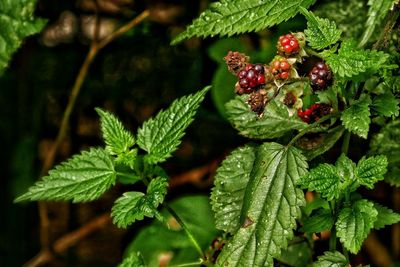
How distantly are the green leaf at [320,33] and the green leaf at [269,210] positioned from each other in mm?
220

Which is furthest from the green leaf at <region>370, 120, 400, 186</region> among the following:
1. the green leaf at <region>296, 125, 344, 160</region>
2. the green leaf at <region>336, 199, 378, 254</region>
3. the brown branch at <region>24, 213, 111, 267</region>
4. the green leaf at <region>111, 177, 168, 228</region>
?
the brown branch at <region>24, 213, 111, 267</region>

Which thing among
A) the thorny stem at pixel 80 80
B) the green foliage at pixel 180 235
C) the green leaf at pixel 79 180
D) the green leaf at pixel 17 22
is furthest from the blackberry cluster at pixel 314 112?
the thorny stem at pixel 80 80

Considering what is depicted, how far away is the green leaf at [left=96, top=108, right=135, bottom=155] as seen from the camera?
1.55 metres

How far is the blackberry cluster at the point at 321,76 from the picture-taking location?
4.33ft

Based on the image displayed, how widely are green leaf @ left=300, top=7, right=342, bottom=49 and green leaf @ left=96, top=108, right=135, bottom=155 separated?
1.53 feet

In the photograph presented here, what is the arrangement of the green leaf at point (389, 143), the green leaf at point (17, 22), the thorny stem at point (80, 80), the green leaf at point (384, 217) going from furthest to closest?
the thorny stem at point (80, 80) → the green leaf at point (17, 22) → the green leaf at point (389, 143) → the green leaf at point (384, 217)

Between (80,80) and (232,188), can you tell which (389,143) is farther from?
(80,80)

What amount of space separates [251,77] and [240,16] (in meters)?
0.21

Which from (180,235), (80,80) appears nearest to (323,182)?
(180,235)

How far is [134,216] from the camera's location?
141 centimetres

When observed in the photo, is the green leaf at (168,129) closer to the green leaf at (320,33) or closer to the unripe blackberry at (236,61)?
the unripe blackberry at (236,61)

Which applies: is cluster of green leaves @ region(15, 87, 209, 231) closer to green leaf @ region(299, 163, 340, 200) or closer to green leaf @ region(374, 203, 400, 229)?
green leaf @ region(299, 163, 340, 200)

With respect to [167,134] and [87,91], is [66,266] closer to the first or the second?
[87,91]

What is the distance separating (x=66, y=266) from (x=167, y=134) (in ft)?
5.53
